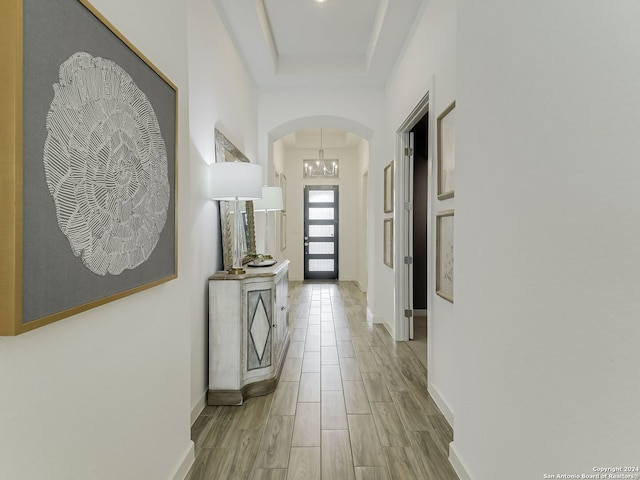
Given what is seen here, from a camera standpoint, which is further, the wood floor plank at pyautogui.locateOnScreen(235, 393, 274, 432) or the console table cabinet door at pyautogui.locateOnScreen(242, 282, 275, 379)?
the console table cabinet door at pyautogui.locateOnScreen(242, 282, 275, 379)

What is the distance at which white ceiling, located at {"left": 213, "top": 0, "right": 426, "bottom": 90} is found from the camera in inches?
138

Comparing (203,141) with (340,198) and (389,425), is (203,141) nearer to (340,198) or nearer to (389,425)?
(389,425)

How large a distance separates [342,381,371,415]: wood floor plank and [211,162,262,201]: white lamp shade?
1.69 m

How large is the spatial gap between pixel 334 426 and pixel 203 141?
2.19 m

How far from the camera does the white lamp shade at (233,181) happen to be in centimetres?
274

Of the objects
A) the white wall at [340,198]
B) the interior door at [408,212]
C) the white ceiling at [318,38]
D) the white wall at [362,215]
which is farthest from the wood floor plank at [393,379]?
the white wall at [340,198]

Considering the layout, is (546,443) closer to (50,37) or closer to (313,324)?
(50,37)

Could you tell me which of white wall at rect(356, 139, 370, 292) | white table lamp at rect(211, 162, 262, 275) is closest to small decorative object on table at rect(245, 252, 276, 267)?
white table lamp at rect(211, 162, 262, 275)

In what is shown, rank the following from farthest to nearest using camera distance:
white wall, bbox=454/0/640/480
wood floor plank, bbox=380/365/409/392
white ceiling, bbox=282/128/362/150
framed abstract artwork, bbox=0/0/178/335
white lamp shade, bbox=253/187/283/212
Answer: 1. white ceiling, bbox=282/128/362/150
2. white lamp shade, bbox=253/187/283/212
3. wood floor plank, bbox=380/365/409/392
4. white wall, bbox=454/0/640/480
5. framed abstract artwork, bbox=0/0/178/335

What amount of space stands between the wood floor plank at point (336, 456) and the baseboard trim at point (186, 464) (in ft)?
2.30

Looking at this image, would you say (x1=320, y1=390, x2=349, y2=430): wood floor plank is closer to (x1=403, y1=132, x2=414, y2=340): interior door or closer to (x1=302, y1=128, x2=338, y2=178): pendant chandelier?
(x1=403, y1=132, x2=414, y2=340): interior door

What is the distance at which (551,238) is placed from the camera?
1.18 meters

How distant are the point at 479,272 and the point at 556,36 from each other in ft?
3.15

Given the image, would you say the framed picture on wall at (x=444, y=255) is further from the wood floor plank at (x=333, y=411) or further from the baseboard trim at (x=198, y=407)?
the baseboard trim at (x=198, y=407)
